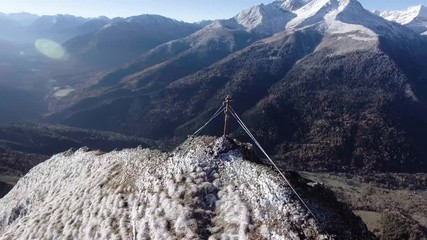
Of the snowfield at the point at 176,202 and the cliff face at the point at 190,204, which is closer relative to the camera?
the cliff face at the point at 190,204

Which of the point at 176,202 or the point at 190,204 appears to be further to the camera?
the point at 176,202

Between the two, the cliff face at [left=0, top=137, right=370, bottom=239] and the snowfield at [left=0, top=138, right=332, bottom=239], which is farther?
the snowfield at [left=0, top=138, right=332, bottom=239]

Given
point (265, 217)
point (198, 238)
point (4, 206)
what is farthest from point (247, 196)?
point (4, 206)

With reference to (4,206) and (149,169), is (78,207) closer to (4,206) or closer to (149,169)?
(149,169)
